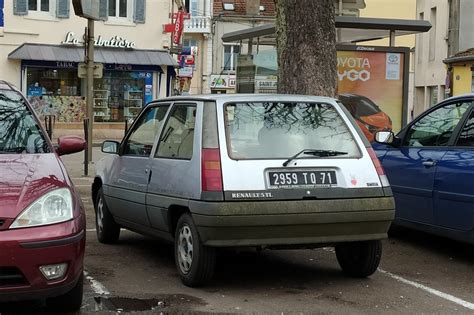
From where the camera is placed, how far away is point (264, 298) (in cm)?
531

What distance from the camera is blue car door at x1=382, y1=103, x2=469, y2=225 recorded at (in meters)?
6.88

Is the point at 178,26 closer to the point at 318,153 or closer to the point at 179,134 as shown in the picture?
the point at 179,134

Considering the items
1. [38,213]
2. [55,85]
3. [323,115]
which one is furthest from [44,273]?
[55,85]

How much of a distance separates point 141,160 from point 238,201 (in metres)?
1.59

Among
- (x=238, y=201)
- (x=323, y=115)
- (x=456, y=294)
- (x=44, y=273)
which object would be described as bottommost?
(x=456, y=294)

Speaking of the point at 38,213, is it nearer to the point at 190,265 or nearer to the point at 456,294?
the point at 190,265

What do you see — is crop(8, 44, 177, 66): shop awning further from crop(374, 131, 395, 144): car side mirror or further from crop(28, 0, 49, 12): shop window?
crop(374, 131, 395, 144): car side mirror

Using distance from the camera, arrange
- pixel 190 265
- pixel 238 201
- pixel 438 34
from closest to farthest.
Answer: pixel 238 201 → pixel 190 265 → pixel 438 34

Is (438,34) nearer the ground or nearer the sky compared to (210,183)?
nearer the sky

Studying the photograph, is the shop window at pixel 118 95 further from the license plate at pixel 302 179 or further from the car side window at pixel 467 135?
the license plate at pixel 302 179

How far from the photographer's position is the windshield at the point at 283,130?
5.43m

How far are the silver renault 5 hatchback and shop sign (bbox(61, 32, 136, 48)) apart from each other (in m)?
21.0

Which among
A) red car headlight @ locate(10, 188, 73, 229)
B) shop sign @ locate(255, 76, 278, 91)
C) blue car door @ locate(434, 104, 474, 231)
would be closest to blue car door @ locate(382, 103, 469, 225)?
blue car door @ locate(434, 104, 474, 231)

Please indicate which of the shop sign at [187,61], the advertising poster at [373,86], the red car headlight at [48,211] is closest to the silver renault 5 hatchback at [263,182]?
the red car headlight at [48,211]
